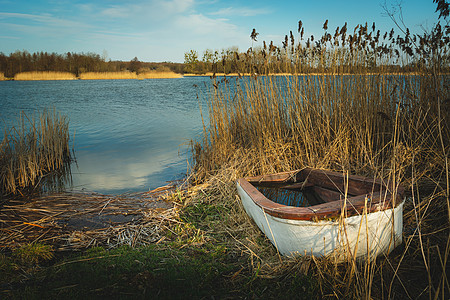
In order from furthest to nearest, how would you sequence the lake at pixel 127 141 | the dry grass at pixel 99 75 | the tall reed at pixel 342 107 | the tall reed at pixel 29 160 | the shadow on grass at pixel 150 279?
the dry grass at pixel 99 75 < the lake at pixel 127 141 < the tall reed at pixel 29 160 < the tall reed at pixel 342 107 < the shadow on grass at pixel 150 279

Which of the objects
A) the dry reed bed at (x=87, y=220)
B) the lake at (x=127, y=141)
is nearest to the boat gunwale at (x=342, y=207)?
the dry reed bed at (x=87, y=220)

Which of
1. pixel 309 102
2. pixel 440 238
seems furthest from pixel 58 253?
pixel 309 102

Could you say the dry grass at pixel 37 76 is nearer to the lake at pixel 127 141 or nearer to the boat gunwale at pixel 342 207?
the lake at pixel 127 141

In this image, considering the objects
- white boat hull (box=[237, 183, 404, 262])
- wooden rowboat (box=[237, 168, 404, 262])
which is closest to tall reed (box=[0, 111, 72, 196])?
wooden rowboat (box=[237, 168, 404, 262])

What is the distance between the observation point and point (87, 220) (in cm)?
332

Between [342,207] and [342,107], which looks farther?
[342,107]

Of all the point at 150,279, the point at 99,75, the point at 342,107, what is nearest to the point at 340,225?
the point at 150,279

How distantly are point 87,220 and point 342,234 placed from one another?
2761 millimetres

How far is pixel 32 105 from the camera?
13.0 metres

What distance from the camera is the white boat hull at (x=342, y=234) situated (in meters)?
1.87

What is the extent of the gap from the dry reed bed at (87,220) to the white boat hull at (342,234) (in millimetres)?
1311

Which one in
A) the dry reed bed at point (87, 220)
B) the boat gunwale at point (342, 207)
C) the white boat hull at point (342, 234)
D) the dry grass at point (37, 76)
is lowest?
the dry reed bed at point (87, 220)

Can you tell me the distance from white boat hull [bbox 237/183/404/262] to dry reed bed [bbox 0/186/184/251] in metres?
1.31

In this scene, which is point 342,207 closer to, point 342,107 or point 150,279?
point 150,279
